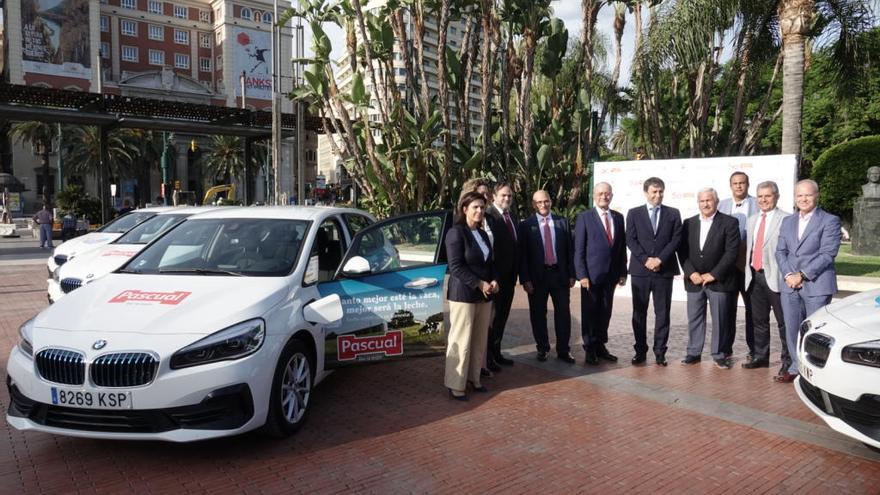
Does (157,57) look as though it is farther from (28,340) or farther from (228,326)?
(228,326)

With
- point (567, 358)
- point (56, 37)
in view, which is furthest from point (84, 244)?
point (56, 37)

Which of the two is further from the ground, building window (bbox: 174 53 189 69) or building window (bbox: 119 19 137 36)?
building window (bbox: 119 19 137 36)

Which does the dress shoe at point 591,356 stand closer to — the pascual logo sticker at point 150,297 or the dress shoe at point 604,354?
the dress shoe at point 604,354

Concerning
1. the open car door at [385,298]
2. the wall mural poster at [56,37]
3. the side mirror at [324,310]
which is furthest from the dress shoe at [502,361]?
the wall mural poster at [56,37]

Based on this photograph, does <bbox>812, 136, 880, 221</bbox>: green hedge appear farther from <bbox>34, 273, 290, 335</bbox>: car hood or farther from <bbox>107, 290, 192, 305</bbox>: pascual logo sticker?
<bbox>107, 290, 192, 305</bbox>: pascual logo sticker

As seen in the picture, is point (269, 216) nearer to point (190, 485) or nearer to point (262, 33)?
point (190, 485)

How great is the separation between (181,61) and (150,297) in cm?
8479

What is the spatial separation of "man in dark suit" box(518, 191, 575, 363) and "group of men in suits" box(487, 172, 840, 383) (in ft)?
0.03

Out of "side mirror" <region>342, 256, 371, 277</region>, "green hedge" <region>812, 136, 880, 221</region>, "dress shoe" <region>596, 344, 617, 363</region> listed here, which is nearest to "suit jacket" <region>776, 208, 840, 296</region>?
"dress shoe" <region>596, 344, 617, 363</region>

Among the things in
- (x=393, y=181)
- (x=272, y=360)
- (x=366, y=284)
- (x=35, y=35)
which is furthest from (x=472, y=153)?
(x=35, y=35)

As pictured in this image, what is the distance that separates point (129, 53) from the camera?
74.7m

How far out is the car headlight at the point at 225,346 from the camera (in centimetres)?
378

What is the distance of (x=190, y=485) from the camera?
147 inches

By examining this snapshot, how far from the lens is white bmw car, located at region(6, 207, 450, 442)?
147 inches
